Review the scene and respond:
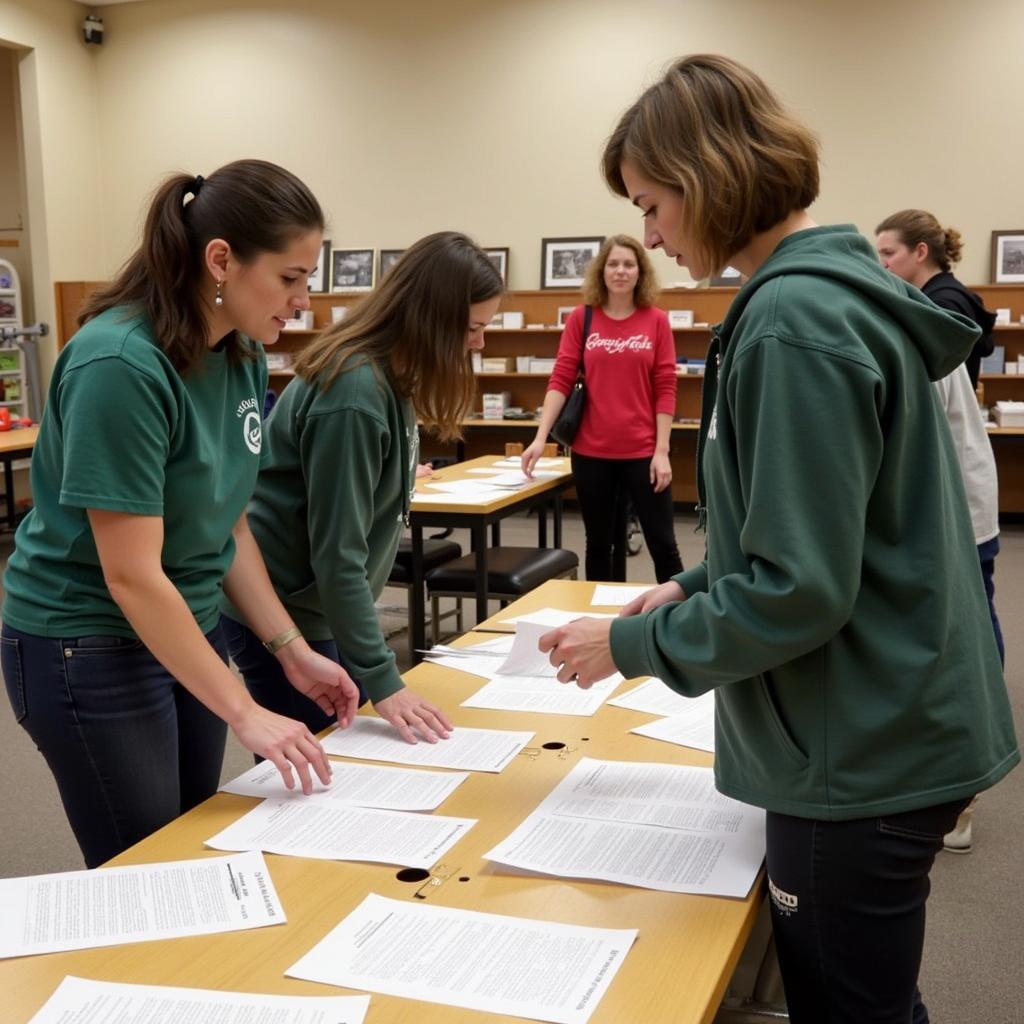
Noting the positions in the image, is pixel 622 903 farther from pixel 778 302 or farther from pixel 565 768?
pixel 778 302

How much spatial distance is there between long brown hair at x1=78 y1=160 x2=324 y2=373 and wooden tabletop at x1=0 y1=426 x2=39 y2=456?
451cm

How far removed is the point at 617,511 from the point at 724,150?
372cm

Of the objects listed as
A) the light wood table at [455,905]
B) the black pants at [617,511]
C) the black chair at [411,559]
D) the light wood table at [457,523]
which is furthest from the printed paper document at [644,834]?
the black pants at [617,511]

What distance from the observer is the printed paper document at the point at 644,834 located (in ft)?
4.02

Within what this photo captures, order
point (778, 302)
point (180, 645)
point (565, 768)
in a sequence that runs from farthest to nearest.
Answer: point (565, 768) < point (180, 645) < point (778, 302)

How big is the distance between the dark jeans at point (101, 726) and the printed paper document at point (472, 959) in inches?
17.2

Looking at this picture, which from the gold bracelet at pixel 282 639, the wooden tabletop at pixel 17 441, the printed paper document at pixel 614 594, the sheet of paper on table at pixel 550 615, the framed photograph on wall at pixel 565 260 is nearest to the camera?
the gold bracelet at pixel 282 639

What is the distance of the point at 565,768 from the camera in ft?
5.14

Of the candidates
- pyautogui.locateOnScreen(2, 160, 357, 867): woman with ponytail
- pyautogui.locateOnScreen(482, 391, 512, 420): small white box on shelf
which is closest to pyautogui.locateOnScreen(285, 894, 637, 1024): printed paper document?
pyautogui.locateOnScreen(2, 160, 357, 867): woman with ponytail

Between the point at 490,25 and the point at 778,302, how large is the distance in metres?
8.24

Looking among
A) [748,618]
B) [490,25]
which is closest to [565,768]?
[748,618]

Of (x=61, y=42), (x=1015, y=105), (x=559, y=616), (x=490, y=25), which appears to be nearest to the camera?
(x=559, y=616)

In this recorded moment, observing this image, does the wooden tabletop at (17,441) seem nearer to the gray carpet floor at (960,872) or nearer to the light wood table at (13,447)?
the light wood table at (13,447)

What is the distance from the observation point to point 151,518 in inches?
51.4
